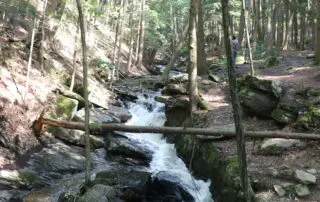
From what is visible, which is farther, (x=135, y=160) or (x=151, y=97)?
(x=151, y=97)

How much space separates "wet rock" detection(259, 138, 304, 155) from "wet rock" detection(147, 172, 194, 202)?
2.59 meters

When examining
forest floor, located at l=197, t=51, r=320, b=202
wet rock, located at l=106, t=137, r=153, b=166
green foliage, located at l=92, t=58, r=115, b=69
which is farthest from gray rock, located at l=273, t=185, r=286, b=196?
green foliage, located at l=92, t=58, r=115, b=69

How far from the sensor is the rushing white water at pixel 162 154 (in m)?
10.5

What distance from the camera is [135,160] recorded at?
42.8ft

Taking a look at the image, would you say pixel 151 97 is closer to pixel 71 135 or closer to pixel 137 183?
pixel 71 135

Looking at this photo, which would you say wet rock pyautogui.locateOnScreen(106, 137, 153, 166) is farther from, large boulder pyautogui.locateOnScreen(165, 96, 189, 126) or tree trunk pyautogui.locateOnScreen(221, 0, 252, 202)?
tree trunk pyautogui.locateOnScreen(221, 0, 252, 202)

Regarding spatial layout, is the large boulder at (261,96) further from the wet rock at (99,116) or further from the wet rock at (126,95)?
the wet rock at (126,95)

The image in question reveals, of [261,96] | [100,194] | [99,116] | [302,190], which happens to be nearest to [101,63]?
[99,116]

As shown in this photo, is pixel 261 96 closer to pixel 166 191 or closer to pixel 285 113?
pixel 285 113

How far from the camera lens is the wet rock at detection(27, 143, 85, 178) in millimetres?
10938

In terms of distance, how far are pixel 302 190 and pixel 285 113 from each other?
3.56 metres

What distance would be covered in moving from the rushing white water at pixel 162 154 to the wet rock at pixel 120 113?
10.4 inches

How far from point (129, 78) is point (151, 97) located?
693cm

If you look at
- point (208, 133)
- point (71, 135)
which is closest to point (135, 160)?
point (71, 135)
